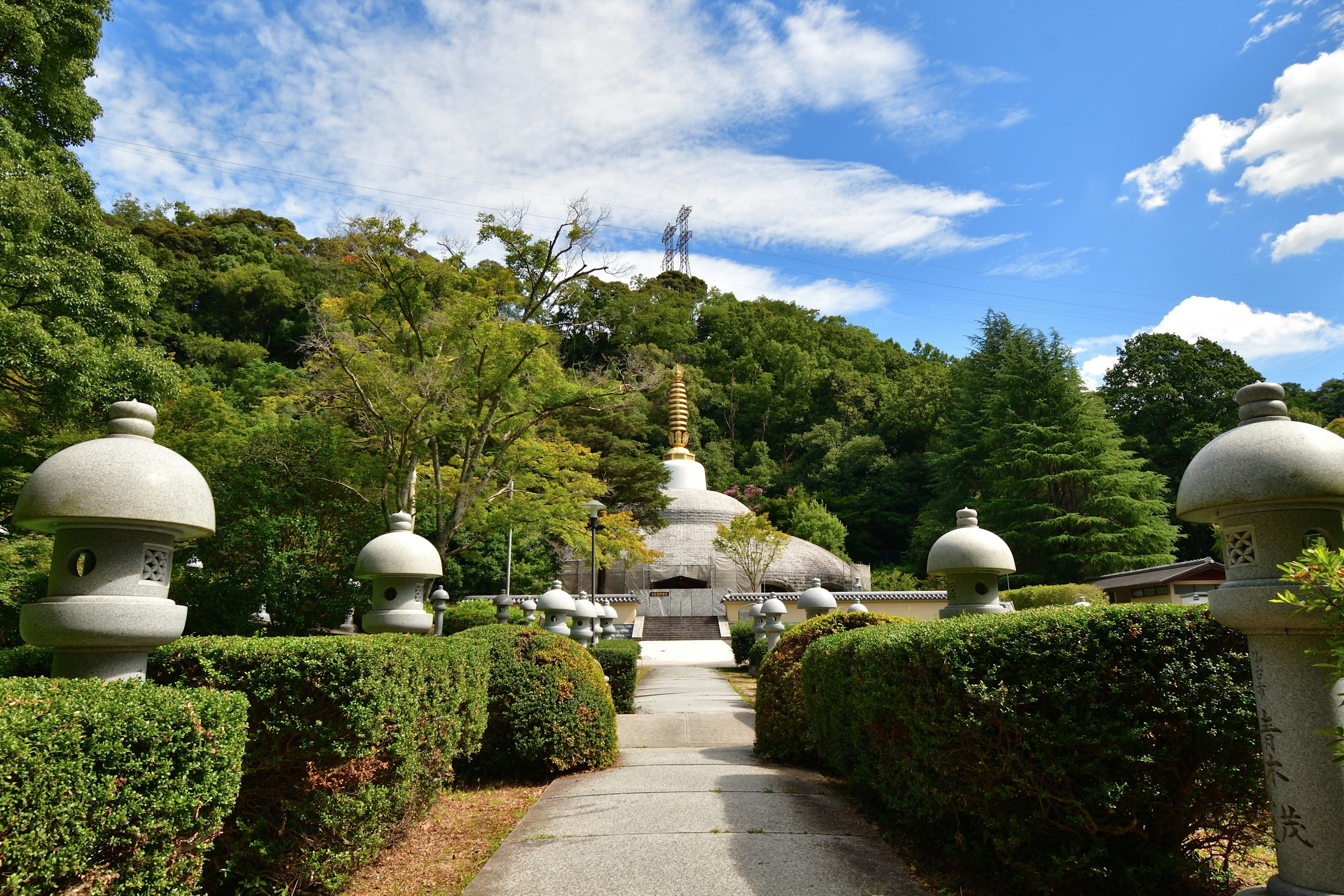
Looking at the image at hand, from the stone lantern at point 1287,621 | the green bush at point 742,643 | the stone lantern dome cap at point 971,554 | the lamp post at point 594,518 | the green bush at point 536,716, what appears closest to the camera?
the stone lantern at point 1287,621

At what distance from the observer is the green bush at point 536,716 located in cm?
707

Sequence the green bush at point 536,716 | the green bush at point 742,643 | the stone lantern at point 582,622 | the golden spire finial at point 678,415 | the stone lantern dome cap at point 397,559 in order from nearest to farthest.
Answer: the stone lantern dome cap at point 397,559 < the green bush at point 536,716 < the stone lantern at point 582,622 < the green bush at point 742,643 < the golden spire finial at point 678,415

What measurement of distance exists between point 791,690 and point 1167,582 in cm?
2027

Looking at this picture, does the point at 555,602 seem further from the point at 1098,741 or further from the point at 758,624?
the point at 1098,741

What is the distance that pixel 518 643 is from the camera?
7.46 m

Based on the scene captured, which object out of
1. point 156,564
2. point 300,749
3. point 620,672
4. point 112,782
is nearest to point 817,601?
point 620,672

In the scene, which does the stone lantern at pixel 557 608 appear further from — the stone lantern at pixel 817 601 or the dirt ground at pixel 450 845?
the dirt ground at pixel 450 845

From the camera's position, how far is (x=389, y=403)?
1474 cm

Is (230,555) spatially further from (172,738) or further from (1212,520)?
(1212,520)

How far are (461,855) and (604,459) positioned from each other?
1027 inches

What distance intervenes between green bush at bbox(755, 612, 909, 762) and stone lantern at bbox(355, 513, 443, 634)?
141 inches

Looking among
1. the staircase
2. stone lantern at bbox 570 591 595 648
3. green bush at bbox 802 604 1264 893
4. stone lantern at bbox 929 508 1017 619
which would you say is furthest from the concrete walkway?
the staircase

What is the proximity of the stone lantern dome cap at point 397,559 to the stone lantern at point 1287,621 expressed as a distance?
18.0ft

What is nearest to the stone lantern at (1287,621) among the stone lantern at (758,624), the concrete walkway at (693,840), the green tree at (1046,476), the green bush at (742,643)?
the concrete walkway at (693,840)
